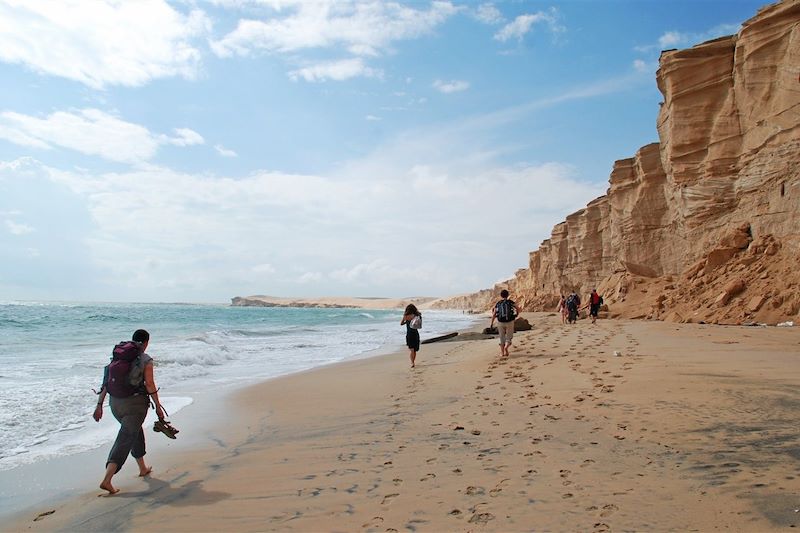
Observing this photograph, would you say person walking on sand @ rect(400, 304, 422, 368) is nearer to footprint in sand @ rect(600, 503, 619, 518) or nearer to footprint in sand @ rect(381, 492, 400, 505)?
footprint in sand @ rect(381, 492, 400, 505)

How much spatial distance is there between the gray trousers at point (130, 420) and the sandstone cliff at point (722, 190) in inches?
661

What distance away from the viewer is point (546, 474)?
413cm

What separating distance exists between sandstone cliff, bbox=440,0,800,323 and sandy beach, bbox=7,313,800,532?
10080mm

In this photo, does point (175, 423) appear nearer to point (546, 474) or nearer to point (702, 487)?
point (546, 474)

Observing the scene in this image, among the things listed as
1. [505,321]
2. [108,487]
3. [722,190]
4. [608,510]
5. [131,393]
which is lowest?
[108,487]

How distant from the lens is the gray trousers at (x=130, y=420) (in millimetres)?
4832

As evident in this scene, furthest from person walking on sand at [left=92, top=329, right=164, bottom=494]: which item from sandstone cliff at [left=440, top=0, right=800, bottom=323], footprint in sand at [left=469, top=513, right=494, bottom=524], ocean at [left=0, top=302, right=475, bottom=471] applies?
sandstone cliff at [left=440, top=0, right=800, bottom=323]

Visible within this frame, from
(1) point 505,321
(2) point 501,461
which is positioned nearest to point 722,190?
(1) point 505,321

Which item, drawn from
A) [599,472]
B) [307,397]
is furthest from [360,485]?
[307,397]

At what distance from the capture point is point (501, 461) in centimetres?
454

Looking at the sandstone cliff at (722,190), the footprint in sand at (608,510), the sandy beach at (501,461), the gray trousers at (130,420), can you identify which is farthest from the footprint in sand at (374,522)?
the sandstone cliff at (722,190)

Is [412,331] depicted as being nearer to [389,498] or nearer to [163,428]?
[163,428]

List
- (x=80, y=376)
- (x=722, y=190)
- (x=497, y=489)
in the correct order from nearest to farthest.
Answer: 1. (x=497, y=489)
2. (x=80, y=376)
3. (x=722, y=190)

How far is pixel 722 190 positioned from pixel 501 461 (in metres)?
21.9
